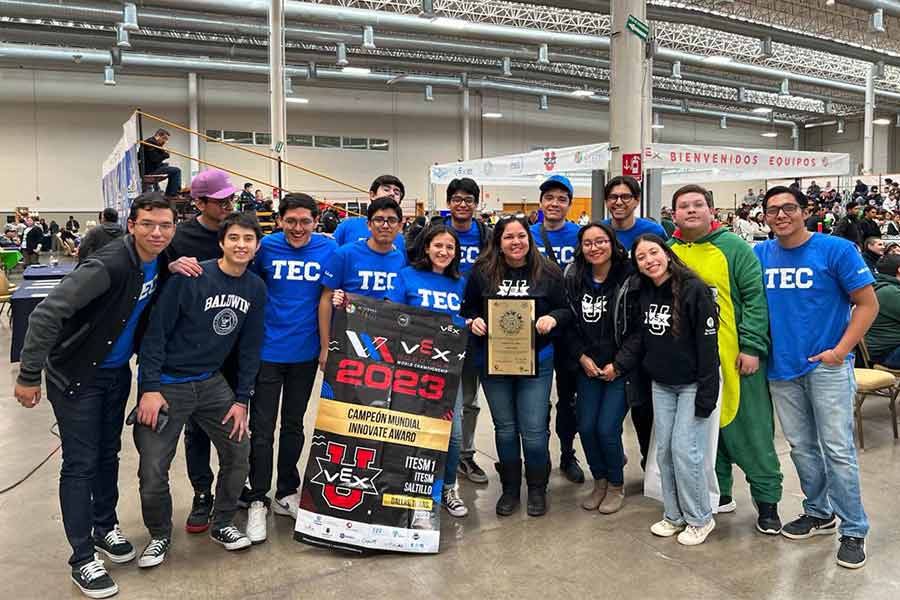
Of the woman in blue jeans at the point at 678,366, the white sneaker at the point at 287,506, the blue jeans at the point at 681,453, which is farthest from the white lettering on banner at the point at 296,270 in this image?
the blue jeans at the point at 681,453

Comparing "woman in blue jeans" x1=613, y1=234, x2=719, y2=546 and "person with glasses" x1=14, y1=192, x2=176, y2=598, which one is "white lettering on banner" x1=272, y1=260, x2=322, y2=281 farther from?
"woman in blue jeans" x1=613, y1=234, x2=719, y2=546

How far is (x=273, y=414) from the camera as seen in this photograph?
10.6 ft

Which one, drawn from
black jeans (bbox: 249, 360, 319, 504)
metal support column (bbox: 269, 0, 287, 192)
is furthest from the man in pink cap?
metal support column (bbox: 269, 0, 287, 192)

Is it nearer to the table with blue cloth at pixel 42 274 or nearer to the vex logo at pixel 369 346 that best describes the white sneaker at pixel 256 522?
the vex logo at pixel 369 346

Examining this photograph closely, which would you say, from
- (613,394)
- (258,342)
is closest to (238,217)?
(258,342)

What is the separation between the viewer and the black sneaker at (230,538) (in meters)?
3.04

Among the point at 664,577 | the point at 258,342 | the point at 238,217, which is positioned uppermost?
the point at 238,217

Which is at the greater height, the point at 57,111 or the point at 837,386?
the point at 57,111

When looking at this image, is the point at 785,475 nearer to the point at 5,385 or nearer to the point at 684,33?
the point at 5,385

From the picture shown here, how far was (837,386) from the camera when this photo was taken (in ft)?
9.48

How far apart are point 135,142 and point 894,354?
7.31m

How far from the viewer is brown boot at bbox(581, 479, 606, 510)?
3494 millimetres

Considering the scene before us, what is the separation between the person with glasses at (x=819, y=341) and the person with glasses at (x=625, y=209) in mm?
660

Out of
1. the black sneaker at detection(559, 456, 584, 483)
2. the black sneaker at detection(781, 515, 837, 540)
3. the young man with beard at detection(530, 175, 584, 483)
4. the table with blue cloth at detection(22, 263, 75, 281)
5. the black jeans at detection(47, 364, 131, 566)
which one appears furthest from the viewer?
the table with blue cloth at detection(22, 263, 75, 281)
